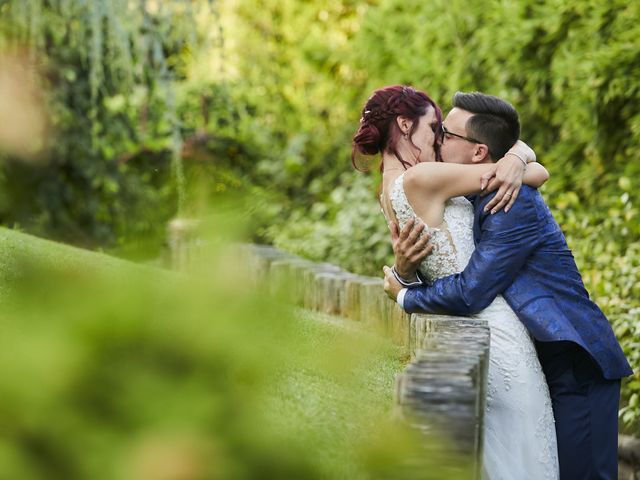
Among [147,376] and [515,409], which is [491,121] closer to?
[515,409]

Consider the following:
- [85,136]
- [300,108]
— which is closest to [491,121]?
[85,136]

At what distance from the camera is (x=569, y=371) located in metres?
3.23

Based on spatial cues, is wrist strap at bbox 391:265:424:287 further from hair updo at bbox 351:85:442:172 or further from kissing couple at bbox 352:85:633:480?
hair updo at bbox 351:85:442:172

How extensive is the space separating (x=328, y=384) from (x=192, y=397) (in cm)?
36

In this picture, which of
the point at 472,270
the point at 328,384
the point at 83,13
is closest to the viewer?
the point at 328,384

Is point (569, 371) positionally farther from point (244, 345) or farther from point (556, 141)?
point (556, 141)

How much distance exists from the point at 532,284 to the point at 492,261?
0.57ft

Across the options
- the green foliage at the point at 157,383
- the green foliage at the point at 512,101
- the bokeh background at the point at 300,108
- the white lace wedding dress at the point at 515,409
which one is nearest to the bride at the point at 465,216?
the white lace wedding dress at the point at 515,409

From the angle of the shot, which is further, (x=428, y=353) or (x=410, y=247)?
(x=410, y=247)

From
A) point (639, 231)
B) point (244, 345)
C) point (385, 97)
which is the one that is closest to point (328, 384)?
point (244, 345)

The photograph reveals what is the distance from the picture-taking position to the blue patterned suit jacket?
10.3 ft

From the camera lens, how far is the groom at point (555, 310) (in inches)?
124

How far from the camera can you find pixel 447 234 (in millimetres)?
3346

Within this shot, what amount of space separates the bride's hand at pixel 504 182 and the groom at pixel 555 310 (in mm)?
16
